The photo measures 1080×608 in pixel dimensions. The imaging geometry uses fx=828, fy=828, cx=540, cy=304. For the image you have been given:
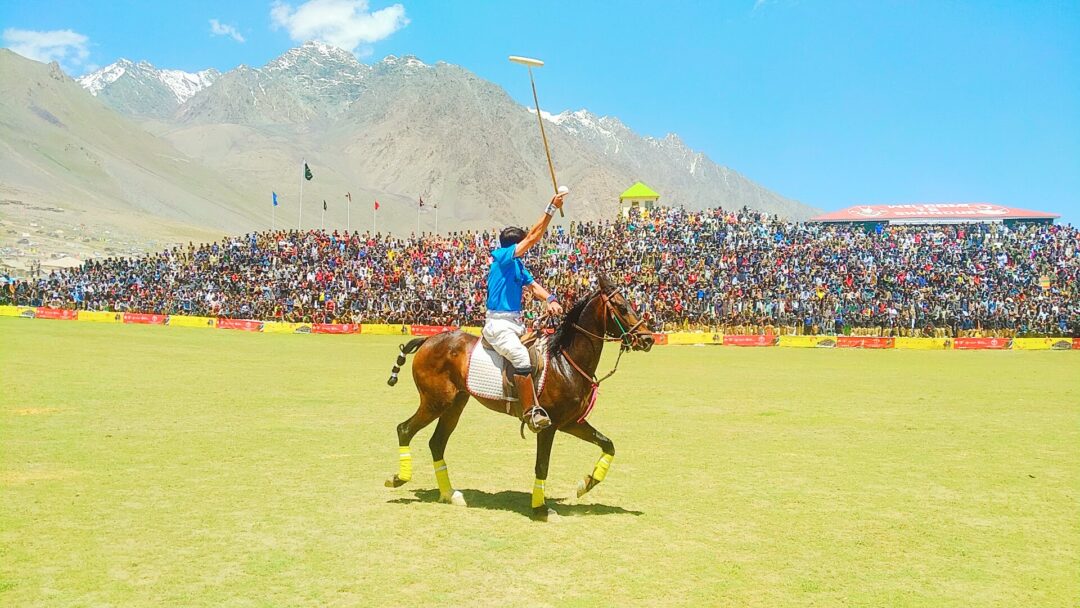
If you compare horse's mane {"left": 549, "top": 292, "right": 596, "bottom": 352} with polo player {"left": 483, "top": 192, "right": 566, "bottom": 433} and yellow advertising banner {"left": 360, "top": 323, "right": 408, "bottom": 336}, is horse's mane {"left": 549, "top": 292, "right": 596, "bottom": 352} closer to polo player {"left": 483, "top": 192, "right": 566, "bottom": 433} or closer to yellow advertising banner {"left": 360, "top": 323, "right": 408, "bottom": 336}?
polo player {"left": 483, "top": 192, "right": 566, "bottom": 433}

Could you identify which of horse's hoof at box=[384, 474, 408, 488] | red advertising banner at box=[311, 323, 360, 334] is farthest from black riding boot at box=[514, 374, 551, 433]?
red advertising banner at box=[311, 323, 360, 334]

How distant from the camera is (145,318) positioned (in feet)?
159

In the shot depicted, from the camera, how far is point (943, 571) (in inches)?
288

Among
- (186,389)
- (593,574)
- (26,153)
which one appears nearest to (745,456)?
(593,574)

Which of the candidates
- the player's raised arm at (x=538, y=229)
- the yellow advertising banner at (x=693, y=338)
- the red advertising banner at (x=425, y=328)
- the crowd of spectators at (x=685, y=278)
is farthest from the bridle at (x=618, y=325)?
the red advertising banner at (x=425, y=328)

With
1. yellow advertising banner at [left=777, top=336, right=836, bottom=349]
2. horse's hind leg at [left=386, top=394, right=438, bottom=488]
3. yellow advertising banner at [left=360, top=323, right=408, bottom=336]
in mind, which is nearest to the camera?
horse's hind leg at [left=386, top=394, right=438, bottom=488]

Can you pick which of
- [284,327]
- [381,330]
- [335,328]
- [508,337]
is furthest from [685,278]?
[508,337]

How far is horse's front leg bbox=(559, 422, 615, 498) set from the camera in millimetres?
9547

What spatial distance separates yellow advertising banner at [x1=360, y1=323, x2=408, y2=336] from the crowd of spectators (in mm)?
979

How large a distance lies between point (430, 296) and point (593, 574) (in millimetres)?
40819

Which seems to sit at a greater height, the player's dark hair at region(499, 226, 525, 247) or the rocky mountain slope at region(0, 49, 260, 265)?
the rocky mountain slope at region(0, 49, 260, 265)

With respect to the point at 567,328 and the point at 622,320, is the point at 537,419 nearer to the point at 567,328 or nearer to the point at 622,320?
the point at 567,328

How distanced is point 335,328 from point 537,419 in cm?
3867

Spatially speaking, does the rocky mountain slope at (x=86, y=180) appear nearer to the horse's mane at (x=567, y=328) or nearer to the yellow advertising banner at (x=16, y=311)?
the yellow advertising banner at (x=16, y=311)
